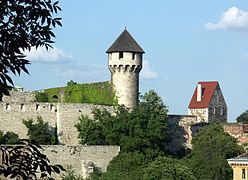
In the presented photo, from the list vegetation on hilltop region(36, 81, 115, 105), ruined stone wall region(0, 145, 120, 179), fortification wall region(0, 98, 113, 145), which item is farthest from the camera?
vegetation on hilltop region(36, 81, 115, 105)

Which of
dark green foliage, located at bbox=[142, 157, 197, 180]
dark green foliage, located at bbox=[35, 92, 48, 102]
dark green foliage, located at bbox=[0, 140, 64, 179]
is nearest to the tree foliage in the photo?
dark green foliage, located at bbox=[0, 140, 64, 179]

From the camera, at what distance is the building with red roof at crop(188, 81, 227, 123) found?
60.0 meters

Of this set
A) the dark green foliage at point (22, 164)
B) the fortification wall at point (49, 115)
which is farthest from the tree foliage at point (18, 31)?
the fortification wall at point (49, 115)

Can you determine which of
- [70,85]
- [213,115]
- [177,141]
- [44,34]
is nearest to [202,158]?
[177,141]

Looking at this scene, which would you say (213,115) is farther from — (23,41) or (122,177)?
(23,41)

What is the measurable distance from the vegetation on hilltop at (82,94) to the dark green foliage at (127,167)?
5.23 m

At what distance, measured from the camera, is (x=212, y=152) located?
47469 millimetres

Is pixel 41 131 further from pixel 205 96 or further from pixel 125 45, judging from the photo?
pixel 205 96

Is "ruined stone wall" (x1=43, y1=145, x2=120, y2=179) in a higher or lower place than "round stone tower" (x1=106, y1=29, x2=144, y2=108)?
lower

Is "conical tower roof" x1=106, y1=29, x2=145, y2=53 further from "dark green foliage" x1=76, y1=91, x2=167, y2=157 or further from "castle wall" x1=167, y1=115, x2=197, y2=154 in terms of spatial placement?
"castle wall" x1=167, y1=115, x2=197, y2=154

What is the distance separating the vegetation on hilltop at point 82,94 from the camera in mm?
49312

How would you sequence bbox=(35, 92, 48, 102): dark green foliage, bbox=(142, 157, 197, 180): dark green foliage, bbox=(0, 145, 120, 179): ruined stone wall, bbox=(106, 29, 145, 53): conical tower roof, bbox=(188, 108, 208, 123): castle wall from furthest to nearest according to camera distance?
bbox=(188, 108, 208, 123): castle wall < bbox=(106, 29, 145, 53): conical tower roof < bbox=(35, 92, 48, 102): dark green foliage < bbox=(0, 145, 120, 179): ruined stone wall < bbox=(142, 157, 197, 180): dark green foliage

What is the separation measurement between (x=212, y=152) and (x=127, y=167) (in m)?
5.89

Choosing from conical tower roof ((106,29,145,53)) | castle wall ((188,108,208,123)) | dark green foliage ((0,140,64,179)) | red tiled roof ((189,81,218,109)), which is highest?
conical tower roof ((106,29,145,53))
